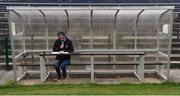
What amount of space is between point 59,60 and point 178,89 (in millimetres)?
3417

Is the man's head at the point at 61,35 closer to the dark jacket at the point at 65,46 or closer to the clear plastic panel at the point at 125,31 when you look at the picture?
the dark jacket at the point at 65,46

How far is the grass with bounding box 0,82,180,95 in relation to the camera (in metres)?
9.86

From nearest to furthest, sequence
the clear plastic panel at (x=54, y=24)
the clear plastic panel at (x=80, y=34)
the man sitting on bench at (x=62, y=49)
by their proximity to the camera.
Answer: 1. the man sitting on bench at (x=62, y=49)
2. the clear plastic panel at (x=54, y=24)
3. the clear plastic panel at (x=80, y=34)

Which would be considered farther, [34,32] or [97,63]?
[34,32]

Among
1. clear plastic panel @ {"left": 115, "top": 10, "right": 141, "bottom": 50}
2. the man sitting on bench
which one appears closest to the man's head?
the man sitting on bench

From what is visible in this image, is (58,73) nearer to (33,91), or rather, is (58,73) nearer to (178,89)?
(33,91)

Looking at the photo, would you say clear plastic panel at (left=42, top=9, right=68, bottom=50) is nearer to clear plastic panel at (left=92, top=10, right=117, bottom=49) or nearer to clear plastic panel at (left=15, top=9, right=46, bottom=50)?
clear plastic panel at (left=15, top=9, right=46, bottom=50)

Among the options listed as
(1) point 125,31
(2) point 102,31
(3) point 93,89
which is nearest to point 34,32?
(2) point 102,31

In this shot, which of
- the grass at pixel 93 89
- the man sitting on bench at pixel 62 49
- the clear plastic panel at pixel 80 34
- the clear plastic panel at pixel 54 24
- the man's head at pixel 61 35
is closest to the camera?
the grass at pixel 93 89

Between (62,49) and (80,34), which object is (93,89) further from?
(80,34)

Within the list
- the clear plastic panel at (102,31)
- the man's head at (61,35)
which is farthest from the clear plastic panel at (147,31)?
the man's head at (61,35)

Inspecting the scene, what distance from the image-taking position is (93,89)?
33.7 feet

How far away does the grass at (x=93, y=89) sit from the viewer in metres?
9.86

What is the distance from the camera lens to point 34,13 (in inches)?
486
